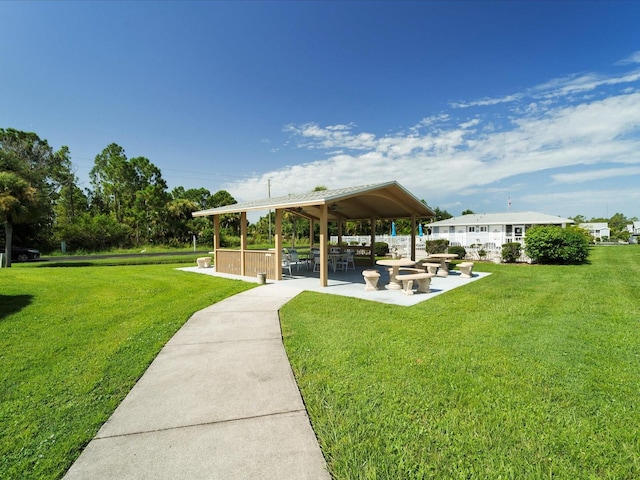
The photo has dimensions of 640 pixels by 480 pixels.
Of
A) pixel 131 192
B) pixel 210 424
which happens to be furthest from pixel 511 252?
pixel 131 192

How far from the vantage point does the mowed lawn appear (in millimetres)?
2201

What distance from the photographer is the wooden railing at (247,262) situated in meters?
11.2

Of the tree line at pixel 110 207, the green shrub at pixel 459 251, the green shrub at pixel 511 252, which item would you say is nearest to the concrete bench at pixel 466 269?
the green shrub at pixel 511 252

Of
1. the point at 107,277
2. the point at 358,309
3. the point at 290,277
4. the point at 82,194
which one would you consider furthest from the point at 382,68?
the point at 82,194

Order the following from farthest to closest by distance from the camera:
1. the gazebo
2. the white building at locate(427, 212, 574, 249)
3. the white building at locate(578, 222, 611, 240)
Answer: the white building at locate(578, 222, 611, 240), the white building at locate(427, 212, 574, 249), the gazebo

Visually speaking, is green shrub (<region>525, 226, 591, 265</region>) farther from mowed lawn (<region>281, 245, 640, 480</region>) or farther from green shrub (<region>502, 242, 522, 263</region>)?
mowed lawn (<region>281, 245, 640, 480</region>)

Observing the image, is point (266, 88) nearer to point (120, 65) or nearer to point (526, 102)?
point (120, 65)

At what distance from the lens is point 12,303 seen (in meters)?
6.74

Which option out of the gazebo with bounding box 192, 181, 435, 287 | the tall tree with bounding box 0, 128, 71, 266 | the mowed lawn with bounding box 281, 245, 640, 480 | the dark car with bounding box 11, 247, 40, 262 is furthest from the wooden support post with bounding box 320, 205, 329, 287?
the dark car with bounding box 11, 247, 40, 262

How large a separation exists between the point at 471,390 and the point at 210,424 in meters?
2.58

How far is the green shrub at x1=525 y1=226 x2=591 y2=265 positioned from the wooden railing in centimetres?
1360

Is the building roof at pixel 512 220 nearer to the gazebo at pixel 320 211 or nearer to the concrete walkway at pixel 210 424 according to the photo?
the gazebo at pixel 320 211

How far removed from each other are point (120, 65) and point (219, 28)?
248 inches

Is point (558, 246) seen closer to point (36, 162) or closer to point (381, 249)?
point (381, 249)
